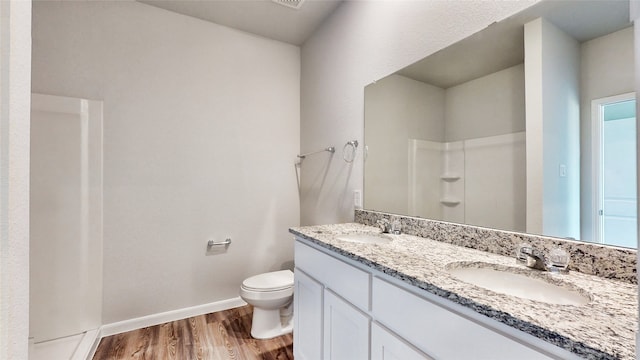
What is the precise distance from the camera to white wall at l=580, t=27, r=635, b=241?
0.87 meters

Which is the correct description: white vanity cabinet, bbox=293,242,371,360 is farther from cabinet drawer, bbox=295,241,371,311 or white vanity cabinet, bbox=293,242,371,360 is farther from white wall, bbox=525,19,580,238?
white wall, bbox=525,19,580,238

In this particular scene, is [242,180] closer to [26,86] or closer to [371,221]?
[371,221]

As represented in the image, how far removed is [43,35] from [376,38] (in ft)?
7.32

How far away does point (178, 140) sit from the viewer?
7.43 feet

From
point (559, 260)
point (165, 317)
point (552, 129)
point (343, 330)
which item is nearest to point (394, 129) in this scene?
point (552, 129)

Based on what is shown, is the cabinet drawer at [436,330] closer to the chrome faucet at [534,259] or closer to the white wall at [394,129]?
the chrome faucet at [534,259]

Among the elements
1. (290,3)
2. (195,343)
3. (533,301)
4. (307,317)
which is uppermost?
(290,3)

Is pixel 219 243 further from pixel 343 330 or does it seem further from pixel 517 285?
pixel 517 285

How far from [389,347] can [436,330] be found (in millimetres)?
233

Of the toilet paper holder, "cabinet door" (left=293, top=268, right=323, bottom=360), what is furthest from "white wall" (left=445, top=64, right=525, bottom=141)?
the toilet paper holder

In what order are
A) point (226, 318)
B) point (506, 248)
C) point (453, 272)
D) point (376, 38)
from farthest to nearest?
point (226, 318) → point (376, 38) → point (506, 248) → point (453, 272)

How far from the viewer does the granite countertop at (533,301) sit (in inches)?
20.6

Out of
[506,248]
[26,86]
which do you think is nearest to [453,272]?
[506,248]

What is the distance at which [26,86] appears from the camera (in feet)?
2.09
